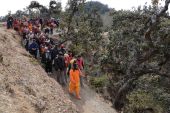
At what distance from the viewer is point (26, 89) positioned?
637 inches

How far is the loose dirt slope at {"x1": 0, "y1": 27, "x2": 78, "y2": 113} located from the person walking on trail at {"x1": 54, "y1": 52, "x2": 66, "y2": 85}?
89cm

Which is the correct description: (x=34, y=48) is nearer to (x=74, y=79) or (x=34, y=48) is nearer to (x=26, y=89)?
(x=74, y=79)

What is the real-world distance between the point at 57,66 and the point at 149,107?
7.61m

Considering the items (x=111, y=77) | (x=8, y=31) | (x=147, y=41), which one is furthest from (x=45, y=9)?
(x=147, y=41)

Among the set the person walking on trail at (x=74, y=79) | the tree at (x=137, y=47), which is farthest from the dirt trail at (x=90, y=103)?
the tree at (x=137, y=47)

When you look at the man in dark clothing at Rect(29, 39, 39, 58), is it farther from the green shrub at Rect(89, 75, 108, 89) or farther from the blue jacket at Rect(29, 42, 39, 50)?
the green shrub at Rect(89, 75, 108, 89)

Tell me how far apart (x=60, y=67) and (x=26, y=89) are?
15.5 feet

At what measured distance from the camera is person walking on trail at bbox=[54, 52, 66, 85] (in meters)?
20.6

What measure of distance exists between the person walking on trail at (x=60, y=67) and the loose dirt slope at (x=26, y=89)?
0.89 m

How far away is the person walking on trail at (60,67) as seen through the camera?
20558 millimetres

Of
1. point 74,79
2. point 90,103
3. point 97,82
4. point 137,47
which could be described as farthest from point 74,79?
point 97,82

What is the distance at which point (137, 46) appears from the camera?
69.1 feet

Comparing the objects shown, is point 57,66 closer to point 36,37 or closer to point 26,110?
point 36,37

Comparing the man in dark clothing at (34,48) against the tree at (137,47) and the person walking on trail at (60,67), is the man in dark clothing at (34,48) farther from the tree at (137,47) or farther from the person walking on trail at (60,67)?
the tree at (137,47)
